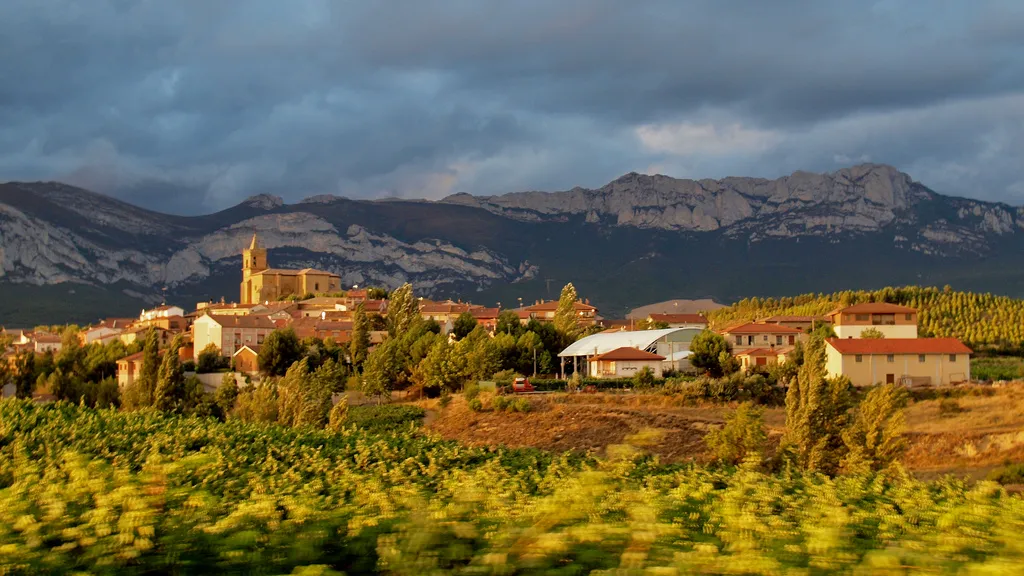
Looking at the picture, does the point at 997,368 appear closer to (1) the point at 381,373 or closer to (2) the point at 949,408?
(2) the point at 949,408

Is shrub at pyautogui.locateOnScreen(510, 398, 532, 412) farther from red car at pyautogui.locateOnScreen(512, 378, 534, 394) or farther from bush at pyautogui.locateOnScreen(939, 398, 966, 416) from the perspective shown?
bush at pyautogui.locateOnScreen(939, 398, 966, 416)

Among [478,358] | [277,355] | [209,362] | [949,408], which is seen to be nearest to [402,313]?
[277,355]

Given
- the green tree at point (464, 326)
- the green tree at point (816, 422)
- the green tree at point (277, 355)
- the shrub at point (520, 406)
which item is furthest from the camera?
the green tree at point (464, 326)

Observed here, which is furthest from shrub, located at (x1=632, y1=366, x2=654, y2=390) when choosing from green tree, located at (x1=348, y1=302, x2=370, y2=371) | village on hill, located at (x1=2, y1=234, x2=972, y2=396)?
green tree, located at (x1=348, y1=302, x2=370, y2=371)

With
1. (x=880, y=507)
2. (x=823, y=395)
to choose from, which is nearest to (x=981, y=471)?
(x=823, y=395)

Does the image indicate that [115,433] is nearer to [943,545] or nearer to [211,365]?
[943,545]

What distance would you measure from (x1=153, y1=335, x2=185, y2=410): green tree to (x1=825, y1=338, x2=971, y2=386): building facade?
32.4 m

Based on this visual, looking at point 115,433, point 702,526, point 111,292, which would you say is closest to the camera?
point 702,526

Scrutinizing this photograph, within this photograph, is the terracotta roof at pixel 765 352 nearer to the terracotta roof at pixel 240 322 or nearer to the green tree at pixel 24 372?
the terracotta roof at pixel 240 322

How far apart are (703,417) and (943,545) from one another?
124ft

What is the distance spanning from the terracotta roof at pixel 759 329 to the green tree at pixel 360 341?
24.1 m

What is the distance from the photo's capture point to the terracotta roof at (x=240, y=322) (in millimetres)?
72312

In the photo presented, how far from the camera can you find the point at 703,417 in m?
41.4

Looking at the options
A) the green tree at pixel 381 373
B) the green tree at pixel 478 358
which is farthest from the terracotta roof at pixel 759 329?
the green tree at pixel 381 373
